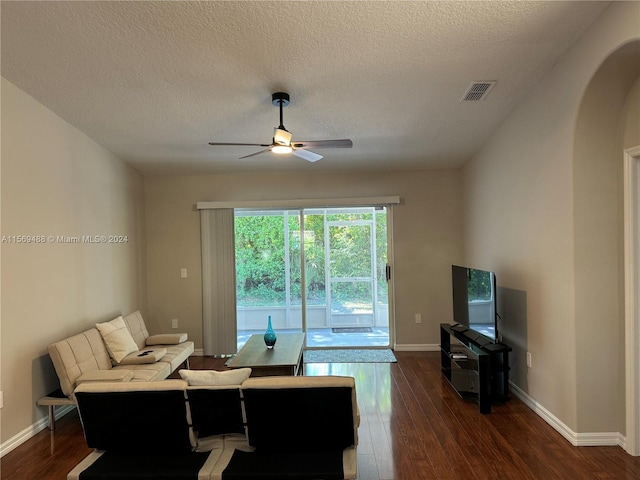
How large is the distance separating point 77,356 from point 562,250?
3931 millimetres

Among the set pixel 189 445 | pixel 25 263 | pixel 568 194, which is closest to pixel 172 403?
pixel 189 445

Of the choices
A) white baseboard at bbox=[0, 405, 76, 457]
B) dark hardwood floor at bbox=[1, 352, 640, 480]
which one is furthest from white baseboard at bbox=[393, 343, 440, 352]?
white baseboard at bbox=[0, 405, 76, 457]

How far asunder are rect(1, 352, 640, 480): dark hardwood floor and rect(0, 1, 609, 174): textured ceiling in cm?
267

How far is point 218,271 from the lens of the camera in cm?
524

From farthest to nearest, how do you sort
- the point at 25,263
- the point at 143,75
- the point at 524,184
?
the point at 524,184 < the point at 25,263 < the point at 143,75

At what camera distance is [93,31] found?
2168mm

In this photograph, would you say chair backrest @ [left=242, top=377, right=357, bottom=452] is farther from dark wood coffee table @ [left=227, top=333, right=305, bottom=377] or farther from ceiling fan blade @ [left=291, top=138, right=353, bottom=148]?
ceiling fan blade @ [left=291, top=138, right=353, bottom=148]

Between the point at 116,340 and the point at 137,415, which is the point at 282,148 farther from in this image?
the point at 116,340

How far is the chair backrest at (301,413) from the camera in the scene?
196cm

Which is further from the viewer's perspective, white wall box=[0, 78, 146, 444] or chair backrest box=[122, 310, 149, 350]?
chair backrest box=[122, 310, 149, 350]

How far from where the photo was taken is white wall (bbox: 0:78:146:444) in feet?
9.02

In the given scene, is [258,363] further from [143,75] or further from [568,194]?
[568,194]

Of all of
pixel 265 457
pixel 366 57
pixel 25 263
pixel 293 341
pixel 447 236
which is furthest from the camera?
pixel 447 236

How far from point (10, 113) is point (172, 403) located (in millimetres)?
2474
